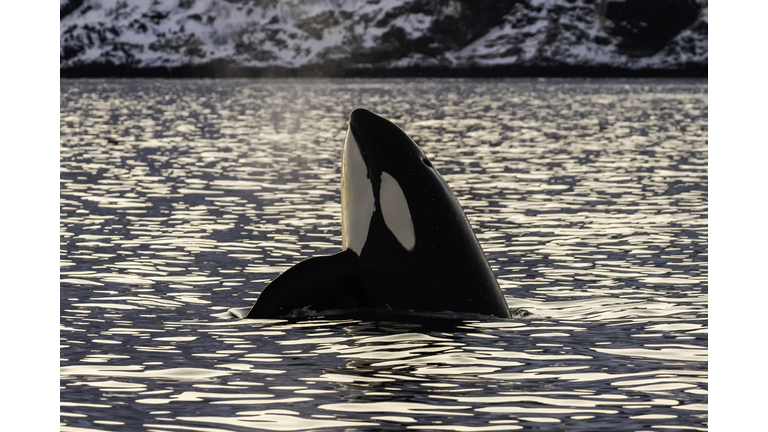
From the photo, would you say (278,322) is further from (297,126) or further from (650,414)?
(297,126)

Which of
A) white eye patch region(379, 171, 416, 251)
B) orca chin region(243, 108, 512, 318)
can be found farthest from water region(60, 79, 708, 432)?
white eye patch region(379, 171, 416, 251)

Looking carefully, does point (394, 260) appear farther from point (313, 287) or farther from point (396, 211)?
point (313, 287)

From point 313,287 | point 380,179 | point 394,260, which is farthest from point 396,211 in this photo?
point 313,287

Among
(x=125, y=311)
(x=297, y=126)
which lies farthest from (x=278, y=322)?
(x=297, y=126)

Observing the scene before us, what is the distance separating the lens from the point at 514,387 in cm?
1238

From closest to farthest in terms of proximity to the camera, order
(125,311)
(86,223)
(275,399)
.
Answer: (275,399)
(125,311)
(86,223)

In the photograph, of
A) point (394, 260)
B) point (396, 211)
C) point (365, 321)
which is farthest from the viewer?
point (365, 321)

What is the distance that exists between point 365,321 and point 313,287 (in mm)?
901

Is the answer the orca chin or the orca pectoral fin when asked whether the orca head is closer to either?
the orca chin

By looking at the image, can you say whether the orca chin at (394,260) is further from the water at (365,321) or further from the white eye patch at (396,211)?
the water at (365,321)

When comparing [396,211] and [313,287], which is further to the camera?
[396,211]

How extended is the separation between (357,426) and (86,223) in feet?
56.3

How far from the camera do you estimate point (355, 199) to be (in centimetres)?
1546

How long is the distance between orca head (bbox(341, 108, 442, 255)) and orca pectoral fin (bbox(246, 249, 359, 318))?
0.31 m
